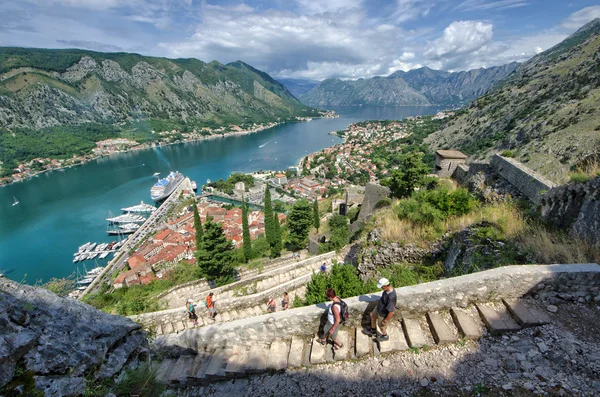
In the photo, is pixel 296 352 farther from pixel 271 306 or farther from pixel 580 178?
pixel 580 178

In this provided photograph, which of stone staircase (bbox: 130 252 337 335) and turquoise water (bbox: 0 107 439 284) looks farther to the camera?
turquoise water (bbox: 0 107 439 284)

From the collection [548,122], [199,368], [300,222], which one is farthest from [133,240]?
[548,122]

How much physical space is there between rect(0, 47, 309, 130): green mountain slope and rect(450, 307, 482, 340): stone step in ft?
490

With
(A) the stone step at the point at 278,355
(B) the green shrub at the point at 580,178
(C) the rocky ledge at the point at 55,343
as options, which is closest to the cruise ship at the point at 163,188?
(C) the rocky ledge at the point at 55,343

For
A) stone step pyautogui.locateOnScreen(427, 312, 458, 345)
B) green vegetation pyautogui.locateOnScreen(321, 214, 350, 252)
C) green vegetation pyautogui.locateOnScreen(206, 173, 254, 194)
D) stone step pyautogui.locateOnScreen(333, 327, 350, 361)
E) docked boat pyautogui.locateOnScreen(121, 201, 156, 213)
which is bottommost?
docked boat pyautogui.locateOnScreen(121, 201, 156, 213)

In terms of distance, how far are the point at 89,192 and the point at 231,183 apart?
102ft

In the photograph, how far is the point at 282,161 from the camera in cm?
8550

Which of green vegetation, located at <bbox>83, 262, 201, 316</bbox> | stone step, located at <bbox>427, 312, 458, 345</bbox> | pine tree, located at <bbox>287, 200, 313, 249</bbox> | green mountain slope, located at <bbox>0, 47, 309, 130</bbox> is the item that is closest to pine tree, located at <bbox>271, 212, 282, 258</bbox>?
pine tree, located at <bbox>287, 200, 313, 249</bbox>

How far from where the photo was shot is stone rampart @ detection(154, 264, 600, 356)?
132 inches

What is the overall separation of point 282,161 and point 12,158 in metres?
79.2

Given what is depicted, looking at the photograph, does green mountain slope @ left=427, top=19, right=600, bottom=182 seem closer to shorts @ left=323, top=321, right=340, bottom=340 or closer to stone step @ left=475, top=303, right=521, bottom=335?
stone step @ left=475, top=303, right=521, bottom=335

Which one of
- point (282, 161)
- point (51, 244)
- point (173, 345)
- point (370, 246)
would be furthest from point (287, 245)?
point (282, 161)

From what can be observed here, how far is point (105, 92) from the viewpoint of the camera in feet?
442

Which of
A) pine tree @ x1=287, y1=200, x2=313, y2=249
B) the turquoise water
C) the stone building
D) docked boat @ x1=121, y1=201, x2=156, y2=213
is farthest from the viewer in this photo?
docked boat @ x1=121, y1=201, x2=156, y2=213
